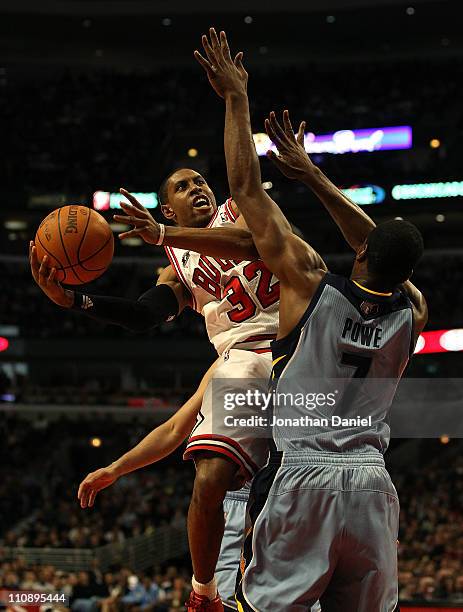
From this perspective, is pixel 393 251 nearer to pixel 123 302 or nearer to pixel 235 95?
pixel 235 95

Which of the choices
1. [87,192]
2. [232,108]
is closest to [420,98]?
[87,192]

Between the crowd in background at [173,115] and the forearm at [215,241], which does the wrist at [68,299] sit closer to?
the forearm at [215,241]

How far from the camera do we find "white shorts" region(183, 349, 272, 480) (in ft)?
15.3

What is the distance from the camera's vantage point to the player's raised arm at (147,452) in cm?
536

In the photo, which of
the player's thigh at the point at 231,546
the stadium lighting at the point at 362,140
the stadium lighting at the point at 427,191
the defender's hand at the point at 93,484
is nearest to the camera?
the player's thigh at the point at 231,546

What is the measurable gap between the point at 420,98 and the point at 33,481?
52.3ft

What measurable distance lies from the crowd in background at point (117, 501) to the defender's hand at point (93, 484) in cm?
779

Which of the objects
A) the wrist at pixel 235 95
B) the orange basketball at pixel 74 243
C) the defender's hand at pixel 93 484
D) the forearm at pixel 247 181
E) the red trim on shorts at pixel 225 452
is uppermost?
the wrist at pixel 235 95

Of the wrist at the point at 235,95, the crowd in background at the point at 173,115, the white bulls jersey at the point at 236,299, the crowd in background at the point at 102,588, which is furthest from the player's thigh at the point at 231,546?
the crowd in background at the point at 173,115

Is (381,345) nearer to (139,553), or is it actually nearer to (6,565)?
(6,565)

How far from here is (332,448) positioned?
3.95 m

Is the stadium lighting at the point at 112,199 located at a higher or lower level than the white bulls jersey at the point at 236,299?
lower

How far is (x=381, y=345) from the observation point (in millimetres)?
3998

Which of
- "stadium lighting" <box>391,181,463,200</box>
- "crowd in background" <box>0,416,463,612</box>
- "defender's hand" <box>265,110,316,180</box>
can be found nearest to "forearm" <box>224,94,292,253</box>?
"defender's hand" <box>265,110,316,180</box>
